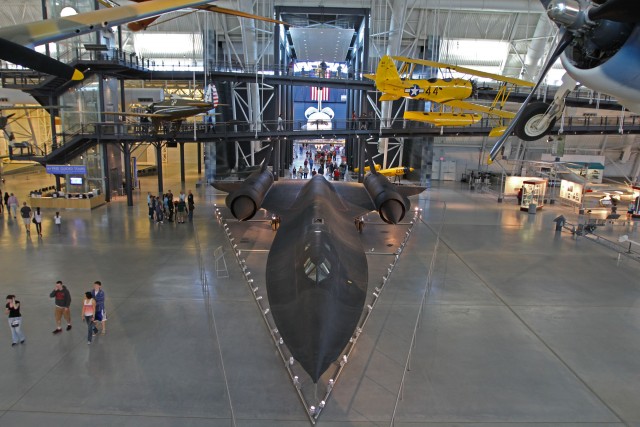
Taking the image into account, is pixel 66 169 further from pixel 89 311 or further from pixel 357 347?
pixel 357 347

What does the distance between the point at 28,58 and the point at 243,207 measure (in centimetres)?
980

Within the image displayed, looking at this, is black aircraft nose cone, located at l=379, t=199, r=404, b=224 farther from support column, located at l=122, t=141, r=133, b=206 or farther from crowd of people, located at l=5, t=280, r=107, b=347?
support column, located at l=122, t=141, r=133, b=206

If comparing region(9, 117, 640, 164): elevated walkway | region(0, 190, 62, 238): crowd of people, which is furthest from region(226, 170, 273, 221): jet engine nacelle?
region(9, 117, 640, 164): elevated walkway

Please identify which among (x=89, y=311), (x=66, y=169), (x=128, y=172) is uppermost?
(x=66, y=169)

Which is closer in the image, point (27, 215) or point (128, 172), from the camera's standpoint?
point (27, 215)

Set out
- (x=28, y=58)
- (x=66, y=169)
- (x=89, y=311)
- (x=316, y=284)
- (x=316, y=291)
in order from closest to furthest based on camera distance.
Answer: (x=28, y=58), (x=316, y=291), (x=316, y=284), (x=89, y=311), (x=66, y=169)

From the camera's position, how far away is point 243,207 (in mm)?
15258

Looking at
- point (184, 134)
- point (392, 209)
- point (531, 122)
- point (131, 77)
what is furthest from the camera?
point (131, 77)

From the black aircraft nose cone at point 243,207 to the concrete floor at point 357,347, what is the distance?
1.30 m

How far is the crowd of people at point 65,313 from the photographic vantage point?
834 centimetres

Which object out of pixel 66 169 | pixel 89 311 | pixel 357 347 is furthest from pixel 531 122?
pixel 66 169

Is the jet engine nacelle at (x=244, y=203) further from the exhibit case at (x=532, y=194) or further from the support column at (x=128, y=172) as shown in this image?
the exhibit case at (x=532, y=194)

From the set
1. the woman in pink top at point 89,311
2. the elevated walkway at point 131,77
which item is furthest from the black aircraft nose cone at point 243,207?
the elevated walkway at point 131,77

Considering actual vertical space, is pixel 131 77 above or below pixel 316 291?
above
